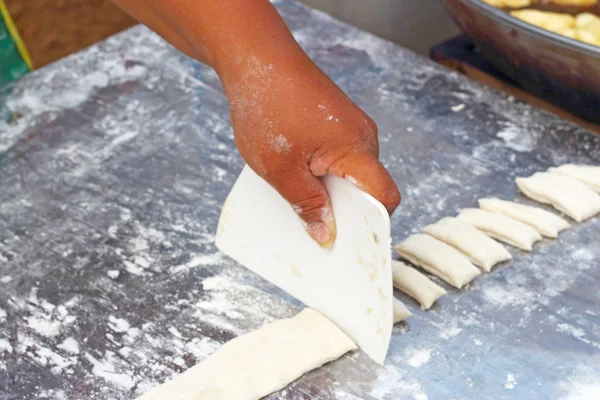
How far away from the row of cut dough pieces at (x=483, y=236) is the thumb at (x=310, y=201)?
12.6 inches

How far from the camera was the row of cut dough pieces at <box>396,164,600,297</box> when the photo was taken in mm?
1838

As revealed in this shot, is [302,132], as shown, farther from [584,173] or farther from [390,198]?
[584,173]

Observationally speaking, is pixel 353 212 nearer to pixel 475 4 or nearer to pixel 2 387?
pixel 2 387

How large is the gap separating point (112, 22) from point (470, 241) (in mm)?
2467

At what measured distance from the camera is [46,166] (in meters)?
2.36

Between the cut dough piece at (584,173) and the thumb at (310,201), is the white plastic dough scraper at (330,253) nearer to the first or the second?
the thumb at (310,201)

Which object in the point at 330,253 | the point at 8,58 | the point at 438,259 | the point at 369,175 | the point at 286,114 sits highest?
the point at 286,114

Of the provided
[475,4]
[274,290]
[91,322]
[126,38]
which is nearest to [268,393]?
[274,290]

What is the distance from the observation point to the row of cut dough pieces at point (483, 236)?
184 centimetres

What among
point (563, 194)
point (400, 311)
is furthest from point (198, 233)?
point (563, 194)

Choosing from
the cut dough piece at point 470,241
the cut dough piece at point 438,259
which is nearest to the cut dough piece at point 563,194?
the cut dough piece at point 470,241

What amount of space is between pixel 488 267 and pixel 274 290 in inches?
21.2

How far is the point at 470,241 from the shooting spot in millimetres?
1889

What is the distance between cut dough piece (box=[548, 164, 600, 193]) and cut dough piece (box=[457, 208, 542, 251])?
264 mm
